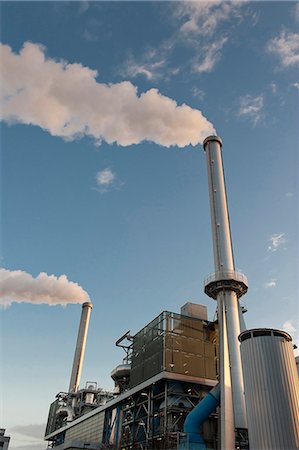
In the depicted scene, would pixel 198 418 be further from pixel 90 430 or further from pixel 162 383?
pixel 90 430

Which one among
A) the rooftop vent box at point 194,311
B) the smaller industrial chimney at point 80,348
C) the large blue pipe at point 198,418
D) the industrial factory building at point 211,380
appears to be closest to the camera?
the industrial factory building at point 211,380

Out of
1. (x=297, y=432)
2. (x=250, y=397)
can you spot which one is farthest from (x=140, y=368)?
(x=297, y=432)

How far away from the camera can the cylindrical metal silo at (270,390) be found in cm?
3062

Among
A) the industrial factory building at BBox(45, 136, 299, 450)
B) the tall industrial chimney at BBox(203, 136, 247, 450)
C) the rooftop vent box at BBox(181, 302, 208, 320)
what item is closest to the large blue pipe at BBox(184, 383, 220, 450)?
the industrial factory building at BBox(45, 136, 299, 450)

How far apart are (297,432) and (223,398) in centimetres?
1009

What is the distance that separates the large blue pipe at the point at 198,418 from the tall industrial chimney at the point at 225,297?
1600 mm

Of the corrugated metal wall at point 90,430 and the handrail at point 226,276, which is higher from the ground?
the handrail at point 226,276

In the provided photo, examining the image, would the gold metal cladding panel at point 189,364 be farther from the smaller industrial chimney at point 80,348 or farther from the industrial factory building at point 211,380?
the smaller industrial chimney at point 80,348

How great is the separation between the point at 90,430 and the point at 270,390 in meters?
38.2

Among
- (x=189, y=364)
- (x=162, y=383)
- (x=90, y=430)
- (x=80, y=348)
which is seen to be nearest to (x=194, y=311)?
(x=189, y=364)

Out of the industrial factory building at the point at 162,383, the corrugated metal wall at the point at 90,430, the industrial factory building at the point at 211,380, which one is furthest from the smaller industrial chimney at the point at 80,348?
the industrial factory building at the point at 162,383

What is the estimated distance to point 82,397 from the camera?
263ft

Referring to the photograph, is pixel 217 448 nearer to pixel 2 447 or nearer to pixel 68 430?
pixel 68 430

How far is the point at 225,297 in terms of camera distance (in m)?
47.7
